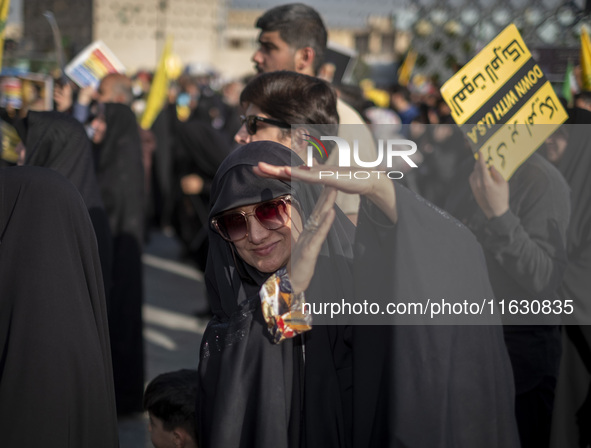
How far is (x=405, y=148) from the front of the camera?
2.22 m

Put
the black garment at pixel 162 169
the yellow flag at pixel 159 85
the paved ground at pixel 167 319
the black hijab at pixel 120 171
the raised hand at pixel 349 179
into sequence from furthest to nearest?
the black garment at pixel 162 169 → the yellow flag at pixel 159 85 → the black hijab at pixel 120 171 → the paved ground at pixel 167 319 → the raised hand at pixel 349 179

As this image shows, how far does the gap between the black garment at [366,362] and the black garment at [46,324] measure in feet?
1.48

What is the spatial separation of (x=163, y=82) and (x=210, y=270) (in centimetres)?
580

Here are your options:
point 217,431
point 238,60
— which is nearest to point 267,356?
point 217,431

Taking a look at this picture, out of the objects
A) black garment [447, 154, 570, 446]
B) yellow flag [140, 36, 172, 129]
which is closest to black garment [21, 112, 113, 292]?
black garment [447, 154, 570, 446]

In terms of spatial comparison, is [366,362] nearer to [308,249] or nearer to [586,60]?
[308,249]

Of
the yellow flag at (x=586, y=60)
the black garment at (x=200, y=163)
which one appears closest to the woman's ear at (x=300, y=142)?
the yellow flag at (x=586, y=60)

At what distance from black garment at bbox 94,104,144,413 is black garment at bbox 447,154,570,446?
248cm

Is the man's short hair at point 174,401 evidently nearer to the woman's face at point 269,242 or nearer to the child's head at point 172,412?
the child's head at point 172,412

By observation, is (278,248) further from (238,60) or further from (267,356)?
(238,60)

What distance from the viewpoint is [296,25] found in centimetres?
367

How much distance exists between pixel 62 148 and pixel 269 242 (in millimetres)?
1783

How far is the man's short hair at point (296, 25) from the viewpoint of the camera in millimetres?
3666

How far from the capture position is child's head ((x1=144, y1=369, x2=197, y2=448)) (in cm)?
267
